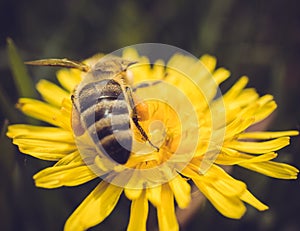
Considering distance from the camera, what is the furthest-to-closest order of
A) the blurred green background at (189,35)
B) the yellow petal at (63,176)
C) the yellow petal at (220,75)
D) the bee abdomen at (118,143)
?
1. the blurred green background at (189,35)
2. the yellow petal at (220,75)
3. the yellow petal at (63,176)
4. the bee abdomen at (118,143)

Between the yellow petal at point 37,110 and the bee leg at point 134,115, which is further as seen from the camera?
the yellow petal at point 37,110

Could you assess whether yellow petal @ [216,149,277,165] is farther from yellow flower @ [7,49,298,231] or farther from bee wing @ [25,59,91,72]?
→ bee wing @ [25,59,91,72]

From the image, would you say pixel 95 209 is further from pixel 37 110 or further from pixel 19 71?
pixel 19 71

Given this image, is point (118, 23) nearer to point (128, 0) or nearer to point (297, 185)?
point (128, 0)

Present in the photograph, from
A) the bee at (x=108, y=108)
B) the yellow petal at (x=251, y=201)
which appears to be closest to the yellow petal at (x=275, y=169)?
the yellow petal at (x=251, y=201)

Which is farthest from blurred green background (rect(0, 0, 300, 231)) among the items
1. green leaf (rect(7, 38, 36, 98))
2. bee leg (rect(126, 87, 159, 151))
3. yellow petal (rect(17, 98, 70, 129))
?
bee leg (rect(126, 87, 159, 151))

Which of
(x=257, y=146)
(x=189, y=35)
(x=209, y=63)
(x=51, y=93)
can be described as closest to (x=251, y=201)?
(x=257, y=146)

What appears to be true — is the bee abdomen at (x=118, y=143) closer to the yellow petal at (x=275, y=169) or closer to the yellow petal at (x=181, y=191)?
the yellow petal at (x=181, y=191)
